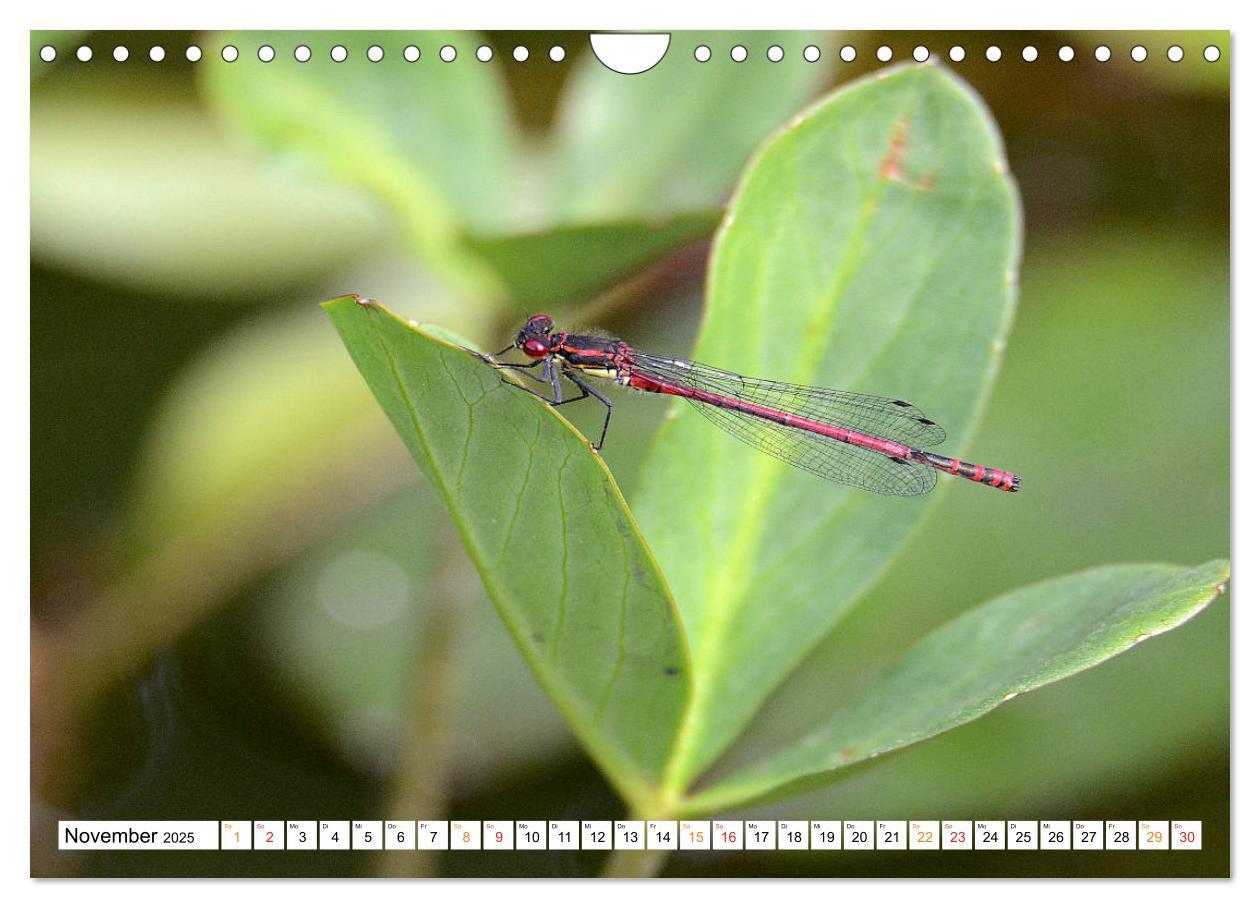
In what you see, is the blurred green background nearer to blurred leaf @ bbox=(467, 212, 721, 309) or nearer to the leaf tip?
blurred leaf @ bbox=(467, 212, 721, 309)

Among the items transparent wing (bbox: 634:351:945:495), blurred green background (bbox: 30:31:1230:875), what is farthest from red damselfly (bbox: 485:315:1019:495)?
blurred green background (bbox: 30:31:1230:875)

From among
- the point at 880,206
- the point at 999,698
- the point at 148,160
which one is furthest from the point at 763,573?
the point at 148,160

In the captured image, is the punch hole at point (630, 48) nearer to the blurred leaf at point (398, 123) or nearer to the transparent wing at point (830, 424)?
the blurred leaf at point (398, 123)

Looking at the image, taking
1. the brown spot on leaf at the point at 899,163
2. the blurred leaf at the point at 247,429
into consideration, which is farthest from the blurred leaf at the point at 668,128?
the blurred leaf at the point at 247,429

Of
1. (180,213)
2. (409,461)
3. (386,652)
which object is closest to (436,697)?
(386,652)

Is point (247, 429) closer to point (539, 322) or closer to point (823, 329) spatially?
point (539, 322)
